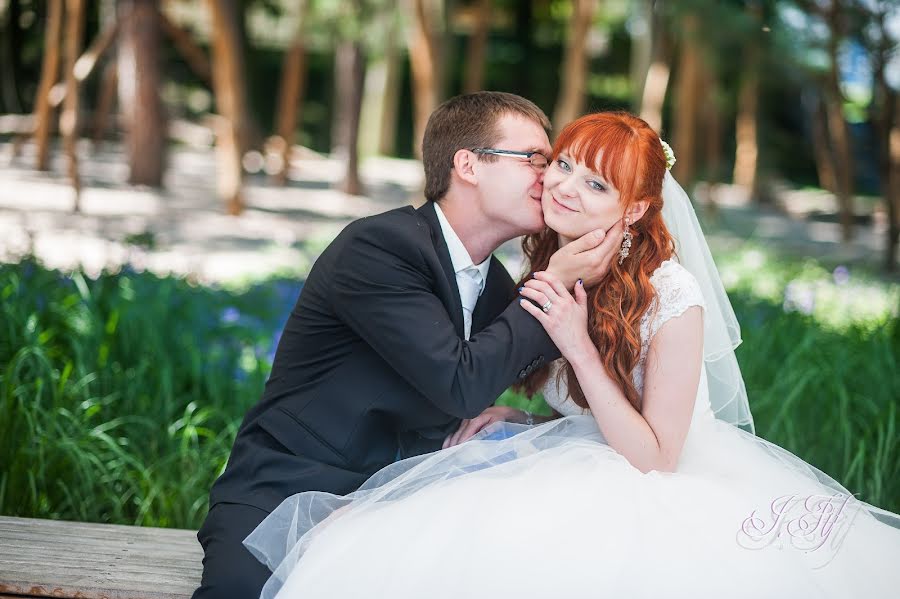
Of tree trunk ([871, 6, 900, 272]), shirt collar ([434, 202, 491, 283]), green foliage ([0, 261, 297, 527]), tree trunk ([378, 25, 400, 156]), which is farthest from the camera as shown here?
tree trunk ([378, 25, 400, 156])

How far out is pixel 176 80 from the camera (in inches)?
833

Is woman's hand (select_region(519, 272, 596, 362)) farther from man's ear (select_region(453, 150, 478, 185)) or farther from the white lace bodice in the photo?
man's ear (select_region(453, 150, 478, 185))

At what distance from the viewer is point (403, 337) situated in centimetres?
242

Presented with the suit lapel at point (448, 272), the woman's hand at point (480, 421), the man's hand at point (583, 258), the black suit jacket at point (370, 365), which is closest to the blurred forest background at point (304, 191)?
the man's hand at point (583, 258)

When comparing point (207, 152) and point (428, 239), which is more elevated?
point (428, 239)

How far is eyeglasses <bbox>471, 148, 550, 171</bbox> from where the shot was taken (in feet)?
9.01

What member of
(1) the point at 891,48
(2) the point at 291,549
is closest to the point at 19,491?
(2) the point at 291,549

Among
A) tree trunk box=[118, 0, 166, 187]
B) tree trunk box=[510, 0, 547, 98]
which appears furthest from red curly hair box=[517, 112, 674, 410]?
tree trunk box=[510, 0, 547, 98]

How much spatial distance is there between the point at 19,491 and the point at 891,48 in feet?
25.4

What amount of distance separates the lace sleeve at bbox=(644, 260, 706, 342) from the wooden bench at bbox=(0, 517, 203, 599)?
1.31 meters

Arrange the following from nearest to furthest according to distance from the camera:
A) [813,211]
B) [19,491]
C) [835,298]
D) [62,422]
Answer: [19,491] → [62,422] → [835,298] → [813,211]

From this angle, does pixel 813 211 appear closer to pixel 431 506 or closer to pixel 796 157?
pixel 796 157

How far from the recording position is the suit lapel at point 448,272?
8.55 ft

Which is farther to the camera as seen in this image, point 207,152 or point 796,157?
point 796,157
